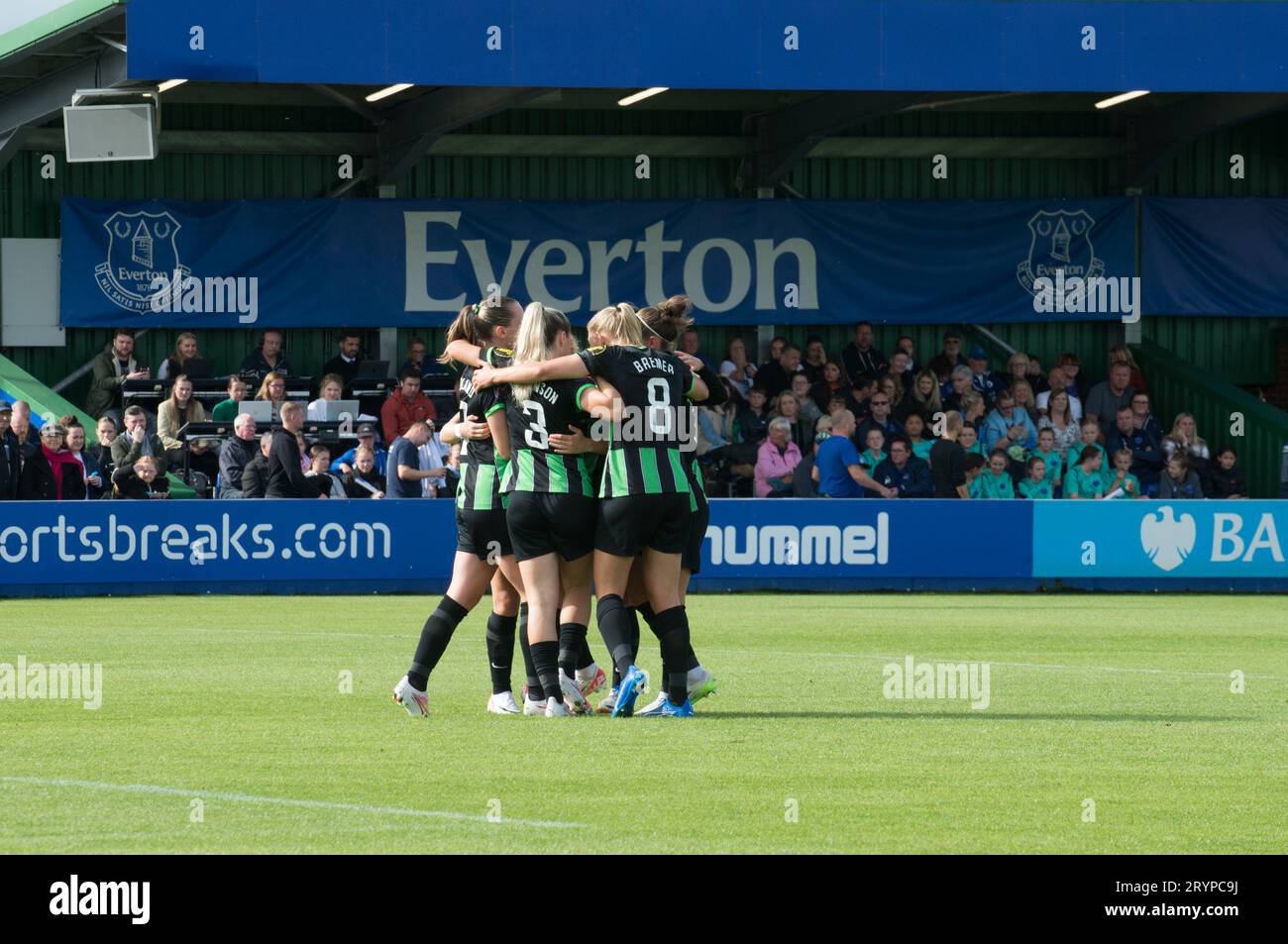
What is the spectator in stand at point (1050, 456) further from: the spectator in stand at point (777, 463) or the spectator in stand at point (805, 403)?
the spectator in stand at point (777, 463)

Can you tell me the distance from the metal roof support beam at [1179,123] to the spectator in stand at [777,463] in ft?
31.9

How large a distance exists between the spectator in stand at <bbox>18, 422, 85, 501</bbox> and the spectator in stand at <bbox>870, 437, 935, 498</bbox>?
9.46m

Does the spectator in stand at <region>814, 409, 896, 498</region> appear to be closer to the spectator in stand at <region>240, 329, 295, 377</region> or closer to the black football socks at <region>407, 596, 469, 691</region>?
the spectator in stand at <region>240, 329, 295, 377</region>

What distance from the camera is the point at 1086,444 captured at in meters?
26.6

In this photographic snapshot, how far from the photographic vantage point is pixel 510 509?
1009 cm

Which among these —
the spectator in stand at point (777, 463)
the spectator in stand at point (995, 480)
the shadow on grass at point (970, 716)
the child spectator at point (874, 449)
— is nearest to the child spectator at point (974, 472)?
the spectator in stand at point (995, 480)

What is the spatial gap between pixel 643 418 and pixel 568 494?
1.83ft

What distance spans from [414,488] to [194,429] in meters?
3.33

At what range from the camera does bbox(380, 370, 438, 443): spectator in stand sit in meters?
25.7

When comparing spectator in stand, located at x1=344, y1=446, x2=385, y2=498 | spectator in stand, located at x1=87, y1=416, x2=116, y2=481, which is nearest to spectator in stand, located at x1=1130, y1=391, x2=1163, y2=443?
spectator in stand, located at x1=344, y1=446, x2=385, y2=498

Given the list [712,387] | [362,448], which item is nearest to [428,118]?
[362,448]

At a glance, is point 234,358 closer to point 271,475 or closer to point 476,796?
point 271,475
